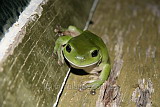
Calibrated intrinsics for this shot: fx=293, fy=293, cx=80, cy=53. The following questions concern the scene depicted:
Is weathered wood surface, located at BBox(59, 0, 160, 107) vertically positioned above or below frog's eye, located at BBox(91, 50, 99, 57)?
below

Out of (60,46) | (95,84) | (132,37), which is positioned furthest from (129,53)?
(60,46)

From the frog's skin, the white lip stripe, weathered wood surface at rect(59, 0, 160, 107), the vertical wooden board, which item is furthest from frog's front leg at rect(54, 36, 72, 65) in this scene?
the vertical wooden board

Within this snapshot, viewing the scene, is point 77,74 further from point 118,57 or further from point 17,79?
point 17,79

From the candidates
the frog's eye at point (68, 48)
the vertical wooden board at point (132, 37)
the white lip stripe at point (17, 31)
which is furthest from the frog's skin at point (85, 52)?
the white lip stripe at point (17, 31)

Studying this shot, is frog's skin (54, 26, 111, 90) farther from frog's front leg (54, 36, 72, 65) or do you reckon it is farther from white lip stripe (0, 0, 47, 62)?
white lip stripe (0, 0, 47, 62)

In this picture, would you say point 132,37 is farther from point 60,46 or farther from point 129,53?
point 60,46
